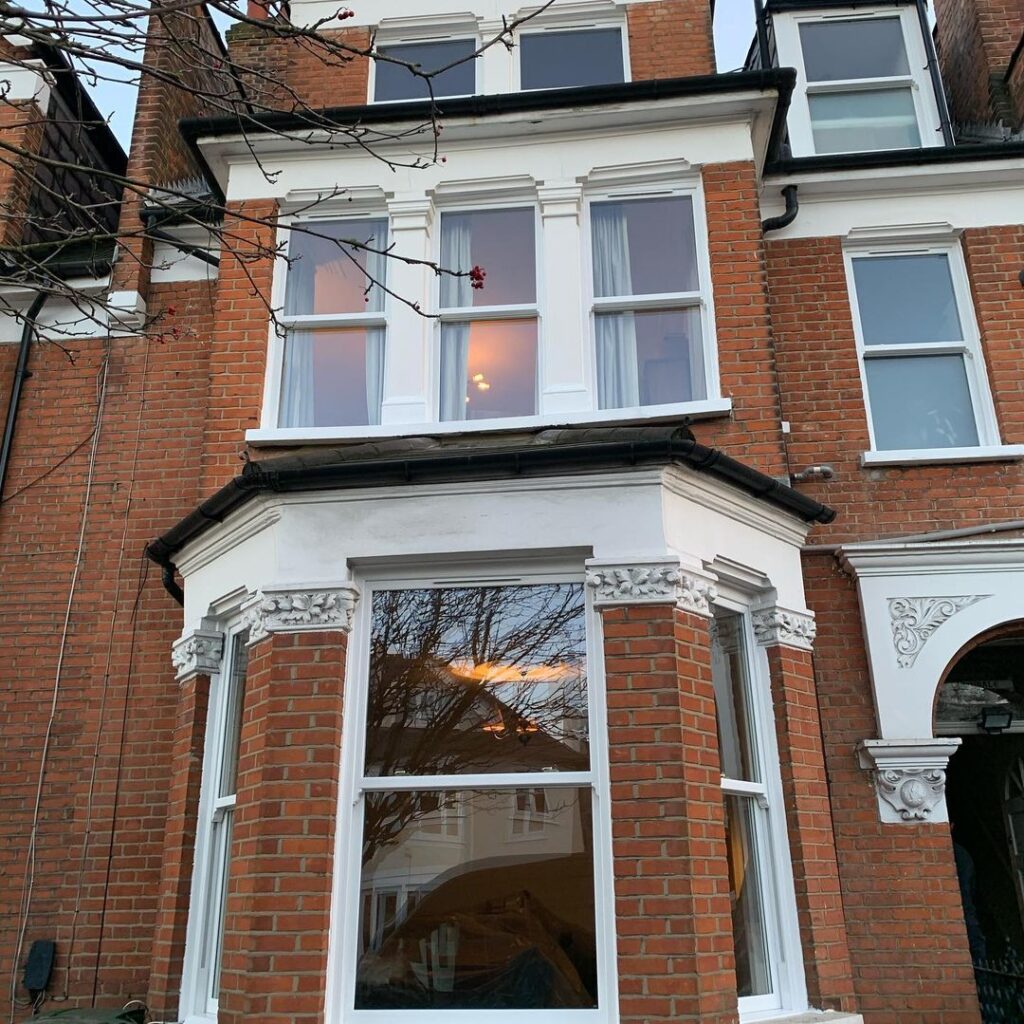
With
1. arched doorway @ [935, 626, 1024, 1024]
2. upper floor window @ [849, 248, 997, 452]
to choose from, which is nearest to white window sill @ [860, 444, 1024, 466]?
upper floor window @ [849, 248, 997, 452]

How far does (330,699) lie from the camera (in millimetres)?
4809

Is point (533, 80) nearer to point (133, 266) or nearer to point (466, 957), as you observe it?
point (133, 266)

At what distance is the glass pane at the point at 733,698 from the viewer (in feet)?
17.4

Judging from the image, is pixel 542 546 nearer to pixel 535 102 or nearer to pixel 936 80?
pixel 535 102

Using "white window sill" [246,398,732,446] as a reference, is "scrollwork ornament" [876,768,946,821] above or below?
below

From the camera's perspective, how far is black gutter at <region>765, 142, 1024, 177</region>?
7.42m

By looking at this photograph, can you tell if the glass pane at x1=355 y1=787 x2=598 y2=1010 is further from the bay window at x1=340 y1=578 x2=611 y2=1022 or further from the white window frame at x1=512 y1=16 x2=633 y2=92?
the white window frame at x1=512 y1=16 x2=633 y2=92

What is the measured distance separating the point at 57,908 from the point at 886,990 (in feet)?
16.8

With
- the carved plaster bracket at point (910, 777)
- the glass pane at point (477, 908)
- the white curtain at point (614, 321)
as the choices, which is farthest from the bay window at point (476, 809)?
the carved plaster bracket at point (910, 777)

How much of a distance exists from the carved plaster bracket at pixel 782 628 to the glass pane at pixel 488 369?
2101 mm

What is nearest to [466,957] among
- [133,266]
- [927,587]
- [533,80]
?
[927,587]

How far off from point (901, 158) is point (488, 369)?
368 centimetres

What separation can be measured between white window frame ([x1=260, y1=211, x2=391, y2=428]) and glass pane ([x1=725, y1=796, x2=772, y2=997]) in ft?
11.3

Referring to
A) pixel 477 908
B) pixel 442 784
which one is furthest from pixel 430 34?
pixel 477 908
